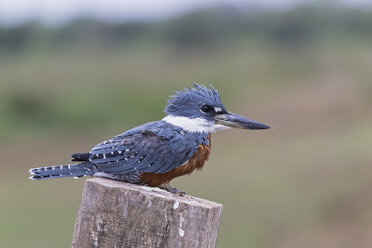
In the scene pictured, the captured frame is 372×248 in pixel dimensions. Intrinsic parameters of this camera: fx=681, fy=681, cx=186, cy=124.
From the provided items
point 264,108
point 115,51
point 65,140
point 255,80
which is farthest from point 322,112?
point 115,51

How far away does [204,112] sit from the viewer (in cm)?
446

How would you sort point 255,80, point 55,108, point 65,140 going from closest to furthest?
point 65,140 → point 55,108 → point 255,80

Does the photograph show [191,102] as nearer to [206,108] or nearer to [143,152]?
[206,108]

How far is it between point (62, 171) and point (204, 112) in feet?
3.41

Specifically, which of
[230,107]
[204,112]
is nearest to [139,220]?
[204,112]

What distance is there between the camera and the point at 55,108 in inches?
790

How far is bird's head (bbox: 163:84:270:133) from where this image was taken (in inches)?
174

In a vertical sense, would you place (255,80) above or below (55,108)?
above

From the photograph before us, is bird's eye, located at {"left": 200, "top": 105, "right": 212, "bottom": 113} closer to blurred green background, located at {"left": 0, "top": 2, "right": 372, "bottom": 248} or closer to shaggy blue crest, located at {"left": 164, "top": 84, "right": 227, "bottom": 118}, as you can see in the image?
shaggy blue crest, located at {"left": 164, "top": 84, "right": 227, "bottom": 118}

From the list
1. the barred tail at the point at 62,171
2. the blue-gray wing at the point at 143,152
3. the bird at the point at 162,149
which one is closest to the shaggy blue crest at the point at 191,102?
the bird at the point at 162,149

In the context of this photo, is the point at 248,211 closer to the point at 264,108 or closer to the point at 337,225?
the point at 337,225

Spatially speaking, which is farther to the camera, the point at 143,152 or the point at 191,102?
the point at 191,102

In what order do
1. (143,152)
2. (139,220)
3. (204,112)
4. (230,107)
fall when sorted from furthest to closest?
(230,107) → (204,112) → (143,152) → (139,220)

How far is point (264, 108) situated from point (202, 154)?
61.3 ft
